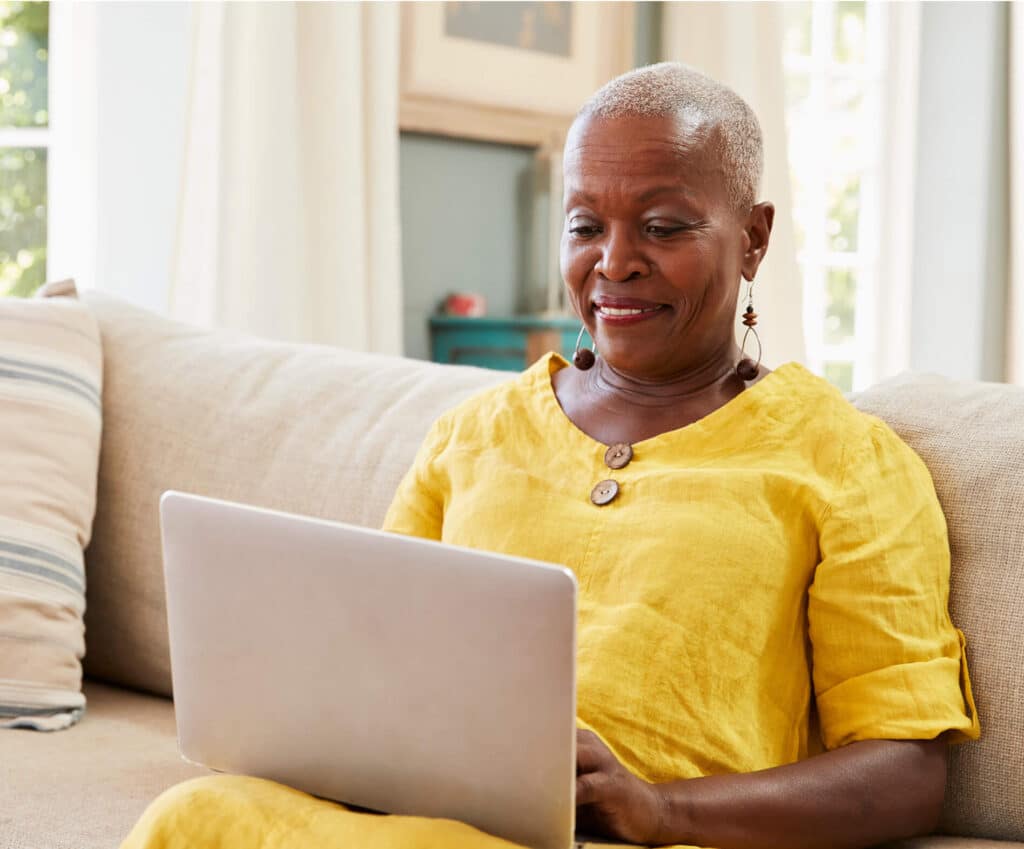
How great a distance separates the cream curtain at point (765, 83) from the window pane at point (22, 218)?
160 cm

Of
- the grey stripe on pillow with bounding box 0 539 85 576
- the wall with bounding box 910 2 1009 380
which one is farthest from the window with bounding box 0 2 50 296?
the wall with bounding box 910 2 1009 380

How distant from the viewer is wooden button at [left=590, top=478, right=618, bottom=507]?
1.21 meters

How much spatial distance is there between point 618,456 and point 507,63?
228cm

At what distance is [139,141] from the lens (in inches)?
106

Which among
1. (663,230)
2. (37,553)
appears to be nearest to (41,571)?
(37,553)

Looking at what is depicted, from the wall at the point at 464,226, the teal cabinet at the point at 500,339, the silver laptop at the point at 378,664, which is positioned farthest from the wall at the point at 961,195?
the silver laptop at the point at 378,664

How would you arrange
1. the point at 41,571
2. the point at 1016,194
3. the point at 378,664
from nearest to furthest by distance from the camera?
the point at 378,664
the point at 41,571
the point at 1016,194

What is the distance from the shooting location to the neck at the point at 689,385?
4.24ft

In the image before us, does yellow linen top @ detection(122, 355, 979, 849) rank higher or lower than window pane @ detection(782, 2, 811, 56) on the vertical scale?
lower

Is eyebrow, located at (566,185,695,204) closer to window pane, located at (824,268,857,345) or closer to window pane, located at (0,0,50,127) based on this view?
window pane, located at (0,0,50,127)

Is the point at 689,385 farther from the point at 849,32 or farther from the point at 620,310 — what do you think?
the point at 849,32

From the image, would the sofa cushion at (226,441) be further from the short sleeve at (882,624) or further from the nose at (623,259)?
the short sleeve at (882,624)

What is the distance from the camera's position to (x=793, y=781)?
1.08m

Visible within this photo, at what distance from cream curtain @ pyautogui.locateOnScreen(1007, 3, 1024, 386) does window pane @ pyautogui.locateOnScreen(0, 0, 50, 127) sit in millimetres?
2800
